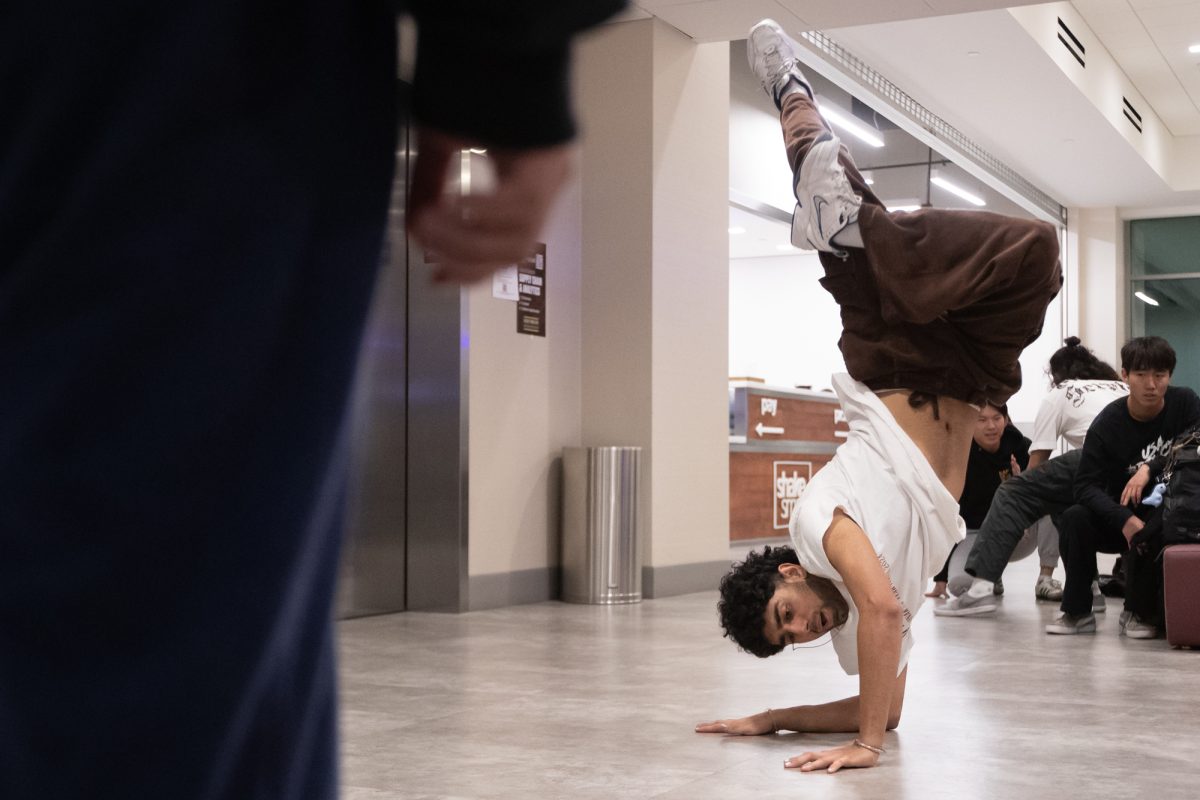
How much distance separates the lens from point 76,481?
0.53 m

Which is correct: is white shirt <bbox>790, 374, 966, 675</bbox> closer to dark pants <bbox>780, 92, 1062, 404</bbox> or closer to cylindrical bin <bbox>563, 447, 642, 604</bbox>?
dark pants <bbox>780, 92, 1062, 404</bbox>

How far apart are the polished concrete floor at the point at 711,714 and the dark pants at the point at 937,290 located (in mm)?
909

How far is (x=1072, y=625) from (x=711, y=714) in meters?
2.64

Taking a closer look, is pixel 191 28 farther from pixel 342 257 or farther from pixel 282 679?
pixel 282 679

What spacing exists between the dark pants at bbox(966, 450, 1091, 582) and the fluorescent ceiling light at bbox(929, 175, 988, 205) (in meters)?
8.75

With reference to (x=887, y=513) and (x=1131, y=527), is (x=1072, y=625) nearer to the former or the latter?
(x=1131, y=527)

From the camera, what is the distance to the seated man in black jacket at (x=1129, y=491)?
5578 mm

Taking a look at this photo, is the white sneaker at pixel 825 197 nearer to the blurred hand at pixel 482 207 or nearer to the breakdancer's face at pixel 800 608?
the breakdancer's face at pixel 800 608

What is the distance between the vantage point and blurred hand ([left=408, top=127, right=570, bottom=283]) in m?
0.63

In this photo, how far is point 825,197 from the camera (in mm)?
3049

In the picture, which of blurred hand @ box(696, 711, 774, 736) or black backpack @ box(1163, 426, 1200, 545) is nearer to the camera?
blurred hand @ box(696, 711, 774, 736)

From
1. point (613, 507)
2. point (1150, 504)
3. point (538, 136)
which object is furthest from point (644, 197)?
point (538, 136)

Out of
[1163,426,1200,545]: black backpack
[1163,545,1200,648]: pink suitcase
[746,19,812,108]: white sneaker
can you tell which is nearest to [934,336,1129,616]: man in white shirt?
[1163,426,1200,545]: black backpack

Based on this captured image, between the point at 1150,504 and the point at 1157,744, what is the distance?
275cm
